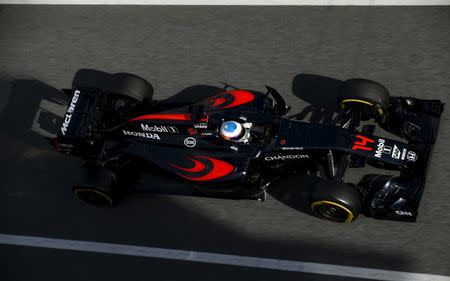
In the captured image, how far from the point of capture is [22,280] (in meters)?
7.56

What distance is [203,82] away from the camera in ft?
28.9

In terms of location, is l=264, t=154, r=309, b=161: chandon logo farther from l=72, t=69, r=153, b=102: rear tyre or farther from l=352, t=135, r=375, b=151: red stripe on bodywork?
l=72, t=69, r=153, b=102: rear tyre

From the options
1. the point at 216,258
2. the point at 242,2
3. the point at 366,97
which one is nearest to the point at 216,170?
the point at 216,258

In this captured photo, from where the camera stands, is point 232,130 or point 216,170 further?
point 216,170

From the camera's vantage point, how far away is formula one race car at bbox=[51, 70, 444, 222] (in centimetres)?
653

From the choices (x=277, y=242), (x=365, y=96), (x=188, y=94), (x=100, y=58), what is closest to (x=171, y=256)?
(x=277, y=242)

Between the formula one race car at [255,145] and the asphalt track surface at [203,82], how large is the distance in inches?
18.7

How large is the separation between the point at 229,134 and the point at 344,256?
2.19 m

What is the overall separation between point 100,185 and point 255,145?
2.12 m

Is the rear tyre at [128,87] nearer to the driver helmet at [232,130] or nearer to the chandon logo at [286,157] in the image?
the driver helmet at [232,130]

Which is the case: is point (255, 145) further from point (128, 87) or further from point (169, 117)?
point (128, 87)

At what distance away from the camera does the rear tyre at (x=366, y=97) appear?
22.9ft

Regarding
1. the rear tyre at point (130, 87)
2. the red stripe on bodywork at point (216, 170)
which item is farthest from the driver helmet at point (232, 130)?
the rear tyre at point (130, 87)

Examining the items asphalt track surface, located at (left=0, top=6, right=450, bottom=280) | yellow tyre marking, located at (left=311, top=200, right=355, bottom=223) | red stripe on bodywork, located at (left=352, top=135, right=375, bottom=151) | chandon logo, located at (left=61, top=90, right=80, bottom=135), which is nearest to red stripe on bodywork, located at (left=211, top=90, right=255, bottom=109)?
asphalt track surface, located at (left=0, top=6, right=450, bottom=280)
